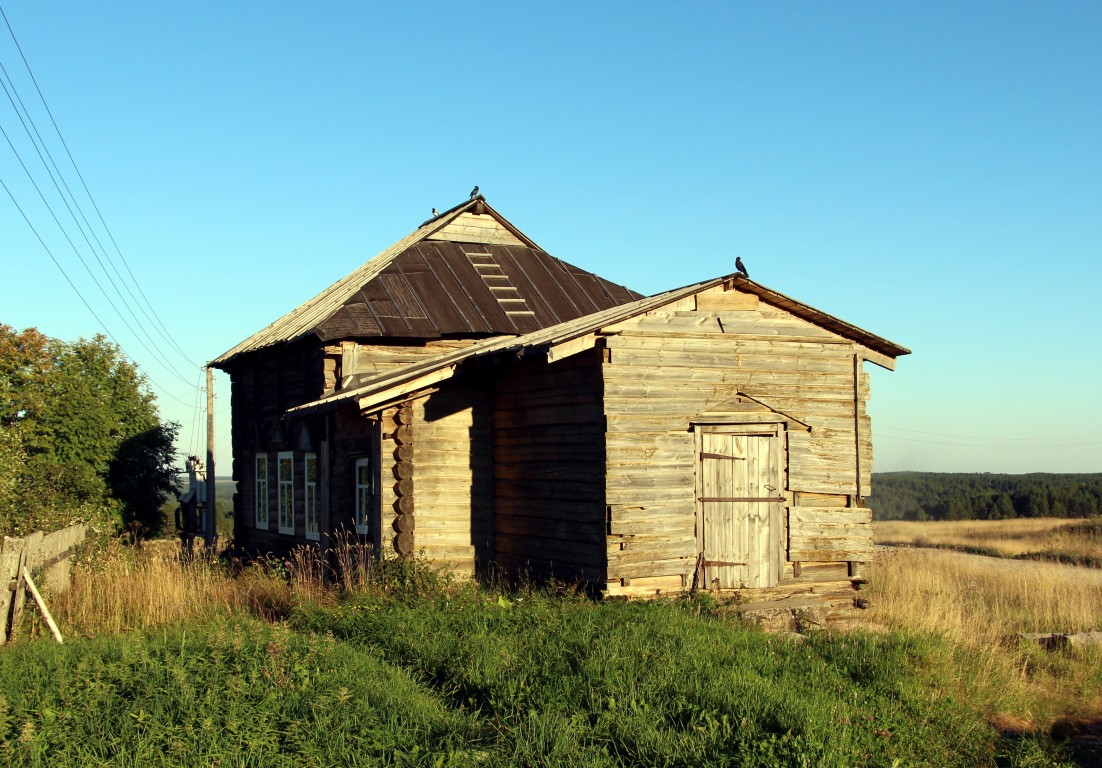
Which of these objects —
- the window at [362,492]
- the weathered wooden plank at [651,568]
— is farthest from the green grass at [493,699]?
the window at [362,492]

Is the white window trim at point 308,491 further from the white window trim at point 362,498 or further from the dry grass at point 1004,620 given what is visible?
the dry grass at point 1004,620

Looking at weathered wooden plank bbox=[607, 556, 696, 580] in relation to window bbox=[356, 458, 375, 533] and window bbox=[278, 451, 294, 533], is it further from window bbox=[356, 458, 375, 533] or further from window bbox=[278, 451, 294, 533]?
window bbox=[278, 451, 294, 533]

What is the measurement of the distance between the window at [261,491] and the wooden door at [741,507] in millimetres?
10750

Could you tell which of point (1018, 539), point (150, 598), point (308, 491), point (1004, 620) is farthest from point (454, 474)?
point (1018, 539)

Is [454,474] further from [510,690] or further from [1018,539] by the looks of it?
[1018,539]

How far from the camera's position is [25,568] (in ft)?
32.8

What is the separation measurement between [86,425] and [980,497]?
A: 54.7 meters

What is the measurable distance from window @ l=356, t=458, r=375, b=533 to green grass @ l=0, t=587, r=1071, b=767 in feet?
16.4

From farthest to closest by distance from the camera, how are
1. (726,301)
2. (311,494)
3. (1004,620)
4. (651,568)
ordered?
1. (311,494)
2. (1004,620)
3. (726,301)
4. (651,568)

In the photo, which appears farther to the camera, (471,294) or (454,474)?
(471,294)

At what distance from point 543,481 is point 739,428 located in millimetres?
2575

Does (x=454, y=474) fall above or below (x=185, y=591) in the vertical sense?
above

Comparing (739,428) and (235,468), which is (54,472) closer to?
(235,468)

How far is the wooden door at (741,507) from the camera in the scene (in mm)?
12117
